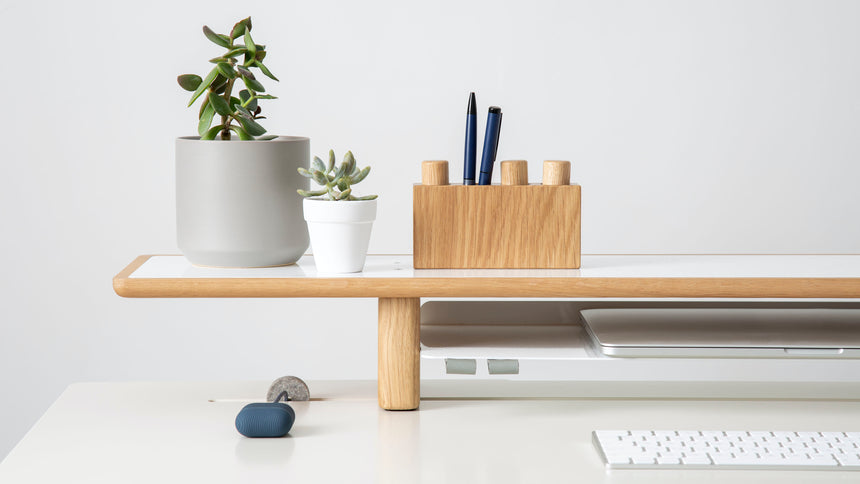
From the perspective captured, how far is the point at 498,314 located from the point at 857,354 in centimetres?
48

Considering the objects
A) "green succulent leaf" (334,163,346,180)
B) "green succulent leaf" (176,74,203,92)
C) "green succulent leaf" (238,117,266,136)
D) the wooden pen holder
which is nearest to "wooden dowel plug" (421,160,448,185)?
the wooden pen holder

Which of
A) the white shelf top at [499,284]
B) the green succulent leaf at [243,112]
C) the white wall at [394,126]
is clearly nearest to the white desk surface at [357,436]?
the white shelf top at [499,284]

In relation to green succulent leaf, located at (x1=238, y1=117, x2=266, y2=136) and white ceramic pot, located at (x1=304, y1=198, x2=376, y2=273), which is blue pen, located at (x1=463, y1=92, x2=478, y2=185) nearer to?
white ceramic pot, located at (x1=304, y1=198, x2=376, y2=273)

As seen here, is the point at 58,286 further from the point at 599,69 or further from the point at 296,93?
the point at 599,69

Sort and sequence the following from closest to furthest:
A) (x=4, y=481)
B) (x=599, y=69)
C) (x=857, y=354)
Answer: (x=4, y=481)
(x=857, y=354)
(x=599, y=69)

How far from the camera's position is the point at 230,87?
127cm

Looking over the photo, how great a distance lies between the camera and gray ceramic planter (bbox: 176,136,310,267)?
1226 millimetres

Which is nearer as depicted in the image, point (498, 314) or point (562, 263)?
point (562, 263)

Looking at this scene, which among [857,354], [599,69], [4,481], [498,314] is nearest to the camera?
[4,481]

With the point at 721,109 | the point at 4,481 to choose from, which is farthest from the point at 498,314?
the point at 721,109

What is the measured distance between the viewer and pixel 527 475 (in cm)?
103

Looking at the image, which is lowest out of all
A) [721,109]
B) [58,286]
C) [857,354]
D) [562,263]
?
[58,286]

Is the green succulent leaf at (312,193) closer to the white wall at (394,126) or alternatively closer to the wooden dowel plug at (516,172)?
the wooden dowel plug at (516,172)

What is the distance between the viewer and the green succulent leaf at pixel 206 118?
1237 millimetres
